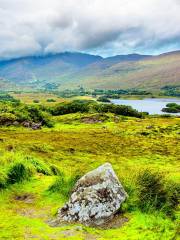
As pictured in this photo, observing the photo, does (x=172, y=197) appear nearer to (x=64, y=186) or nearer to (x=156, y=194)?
(x=156, y=194)

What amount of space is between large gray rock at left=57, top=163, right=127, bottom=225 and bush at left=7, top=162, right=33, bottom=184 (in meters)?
4.78

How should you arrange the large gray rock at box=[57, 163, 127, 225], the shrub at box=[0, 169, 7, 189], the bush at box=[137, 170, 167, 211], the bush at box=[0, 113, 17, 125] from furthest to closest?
the bush at box=[0, 113, 17, 125] < the shrub at box=[0, 169, 7, 189] < the bush at box=[137, 170, 167, 211] < the large gray rock at box=[57, 163, 127, 225]

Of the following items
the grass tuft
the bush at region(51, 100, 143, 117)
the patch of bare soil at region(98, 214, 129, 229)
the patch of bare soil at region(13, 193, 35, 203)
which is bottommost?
the bush at region(51, 100, 143, 117)

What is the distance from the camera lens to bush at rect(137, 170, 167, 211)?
1396 centimetres

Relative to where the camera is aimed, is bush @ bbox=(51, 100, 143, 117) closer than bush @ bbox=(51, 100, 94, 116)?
Yes

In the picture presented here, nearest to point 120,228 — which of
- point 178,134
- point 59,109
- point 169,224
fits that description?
point 169,224

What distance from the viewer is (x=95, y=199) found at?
13.4 meters

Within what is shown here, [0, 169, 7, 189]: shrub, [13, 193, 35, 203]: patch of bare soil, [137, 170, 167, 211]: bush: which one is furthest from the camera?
[0, 169, 7, 189]: shrub

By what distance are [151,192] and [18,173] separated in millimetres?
7137

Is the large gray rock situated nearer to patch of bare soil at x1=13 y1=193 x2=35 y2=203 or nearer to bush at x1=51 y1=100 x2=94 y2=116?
patch of bare soil at x1=13 y1=193 x2=35 y2=203

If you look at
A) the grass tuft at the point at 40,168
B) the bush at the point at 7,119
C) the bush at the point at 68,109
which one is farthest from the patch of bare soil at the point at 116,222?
the bush at the point at 68,109

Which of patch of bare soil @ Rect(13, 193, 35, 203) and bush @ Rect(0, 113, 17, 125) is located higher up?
patch of bare soil @ Rect(13, 193, 35, 203)

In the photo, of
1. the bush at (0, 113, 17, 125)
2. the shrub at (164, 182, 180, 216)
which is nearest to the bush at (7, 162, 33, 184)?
the shrub at (164, 182, 180, 216)

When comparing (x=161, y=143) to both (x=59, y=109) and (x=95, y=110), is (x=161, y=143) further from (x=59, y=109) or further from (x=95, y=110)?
(x=59, y=109)
